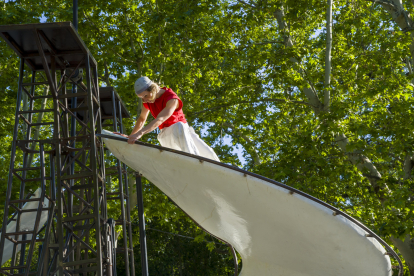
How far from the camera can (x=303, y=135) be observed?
10328 mm

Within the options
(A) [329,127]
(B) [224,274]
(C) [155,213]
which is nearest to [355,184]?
(A) [329,127]

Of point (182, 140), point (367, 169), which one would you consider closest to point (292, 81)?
point (367, 169)

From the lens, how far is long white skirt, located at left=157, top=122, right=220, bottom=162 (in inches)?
207

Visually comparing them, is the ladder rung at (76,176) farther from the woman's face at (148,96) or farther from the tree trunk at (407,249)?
the tree trunk at (407,249)

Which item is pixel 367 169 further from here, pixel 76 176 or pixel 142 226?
pixel 76 176

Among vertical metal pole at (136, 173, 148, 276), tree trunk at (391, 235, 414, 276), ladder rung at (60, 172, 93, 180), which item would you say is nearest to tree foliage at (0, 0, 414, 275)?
tree trunk at (391, 235, 414, 276)

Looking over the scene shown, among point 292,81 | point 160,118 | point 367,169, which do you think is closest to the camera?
point 160,118

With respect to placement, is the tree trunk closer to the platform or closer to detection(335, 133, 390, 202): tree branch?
detection(335, 133, 390, 202): tree branch

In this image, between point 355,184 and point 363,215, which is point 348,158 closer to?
point 355,184

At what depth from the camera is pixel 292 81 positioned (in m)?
11.5

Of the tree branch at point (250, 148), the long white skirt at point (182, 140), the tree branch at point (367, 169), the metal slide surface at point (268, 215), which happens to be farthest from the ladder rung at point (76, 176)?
the tree branch at point (250, 148)

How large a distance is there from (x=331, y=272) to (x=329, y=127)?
5.33 metres

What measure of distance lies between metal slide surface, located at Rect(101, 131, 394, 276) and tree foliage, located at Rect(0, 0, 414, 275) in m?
4.15

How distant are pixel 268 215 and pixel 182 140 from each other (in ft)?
4.23
